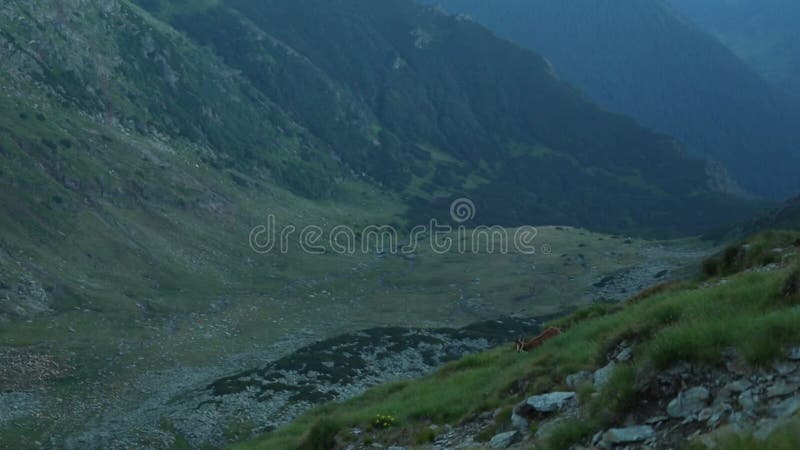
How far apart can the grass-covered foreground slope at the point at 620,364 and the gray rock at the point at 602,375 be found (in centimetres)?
14

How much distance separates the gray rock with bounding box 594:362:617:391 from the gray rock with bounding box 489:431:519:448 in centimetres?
162

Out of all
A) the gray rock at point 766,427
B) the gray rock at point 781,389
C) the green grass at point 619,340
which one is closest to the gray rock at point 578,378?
the green grass at point 619,340

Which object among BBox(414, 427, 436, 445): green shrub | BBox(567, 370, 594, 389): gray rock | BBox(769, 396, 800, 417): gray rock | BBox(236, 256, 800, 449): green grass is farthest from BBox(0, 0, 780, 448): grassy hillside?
BBox(769, 396, 800, 417): gray rock

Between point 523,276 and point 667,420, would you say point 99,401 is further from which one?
point 523,276

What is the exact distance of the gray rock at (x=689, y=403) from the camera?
31.2 ft

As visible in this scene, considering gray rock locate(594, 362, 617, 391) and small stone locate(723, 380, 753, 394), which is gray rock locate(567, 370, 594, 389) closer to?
gray rock locate(594, 362, 617, 391)

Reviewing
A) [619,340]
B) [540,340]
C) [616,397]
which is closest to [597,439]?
[616,397]

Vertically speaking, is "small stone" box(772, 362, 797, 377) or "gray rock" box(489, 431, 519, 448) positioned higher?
"small stone" box(772, 362, 797, 377)

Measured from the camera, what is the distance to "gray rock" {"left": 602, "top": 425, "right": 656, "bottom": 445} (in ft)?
31.6

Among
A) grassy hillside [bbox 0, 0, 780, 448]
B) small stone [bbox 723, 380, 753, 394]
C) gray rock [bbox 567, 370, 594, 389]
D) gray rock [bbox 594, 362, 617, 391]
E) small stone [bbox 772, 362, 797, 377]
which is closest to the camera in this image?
small stone [bbox 772, 362, 797, 377]

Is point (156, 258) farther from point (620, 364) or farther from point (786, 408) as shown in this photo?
point (786, 408)

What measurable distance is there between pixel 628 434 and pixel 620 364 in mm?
1925

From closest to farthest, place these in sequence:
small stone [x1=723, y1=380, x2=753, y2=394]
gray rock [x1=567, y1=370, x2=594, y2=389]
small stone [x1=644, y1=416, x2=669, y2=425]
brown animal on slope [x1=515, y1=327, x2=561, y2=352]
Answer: small stone [x1=723, y1=380, x2=753, y2=394] → small stone [x1=644, y1=416, x2=669, y2=425] → gray rock [x1=567, y1=370, x2=594, y2=389] → brown animal on slope [x1=515, y1=327, x2=561, y2=352]

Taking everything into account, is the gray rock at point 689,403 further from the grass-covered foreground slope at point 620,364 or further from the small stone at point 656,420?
the grass-covered foreground slope at point 620,364
